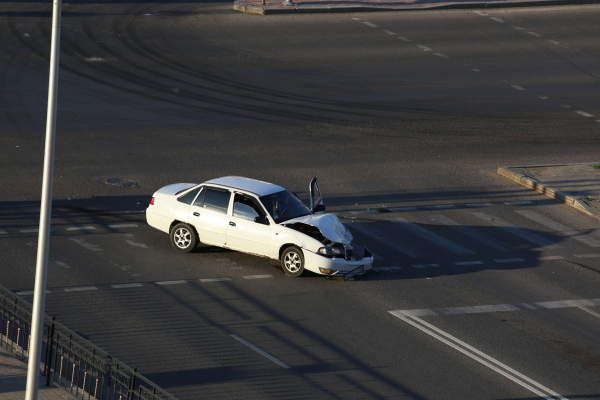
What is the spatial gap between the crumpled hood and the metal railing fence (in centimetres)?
551

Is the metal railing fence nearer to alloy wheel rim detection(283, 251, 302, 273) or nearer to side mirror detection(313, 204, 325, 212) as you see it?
alloy wheel rim detection(283, 251, 302, 273)

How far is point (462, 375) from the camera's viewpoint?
40.7 feet

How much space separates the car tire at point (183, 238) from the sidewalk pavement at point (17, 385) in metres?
5.63

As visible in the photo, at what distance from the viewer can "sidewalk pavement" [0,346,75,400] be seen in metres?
10.7

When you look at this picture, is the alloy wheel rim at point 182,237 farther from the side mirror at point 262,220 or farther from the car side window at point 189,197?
the side mirror at point 262,220

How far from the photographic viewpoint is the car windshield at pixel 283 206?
16.8 metres

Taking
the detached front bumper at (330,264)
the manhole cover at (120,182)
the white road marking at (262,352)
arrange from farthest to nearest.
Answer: the manhole cover at (120,182) → the detached front bumper at (330,264) → the white road marking at (262,352)

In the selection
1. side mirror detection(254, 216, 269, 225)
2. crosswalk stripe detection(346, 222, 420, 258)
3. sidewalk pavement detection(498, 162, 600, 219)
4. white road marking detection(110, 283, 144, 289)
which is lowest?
white road marking detection(110, 283, 144, 289)

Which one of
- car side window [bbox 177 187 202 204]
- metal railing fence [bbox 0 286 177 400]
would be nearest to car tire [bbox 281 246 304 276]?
car side window [bbox 177 187 202 204]

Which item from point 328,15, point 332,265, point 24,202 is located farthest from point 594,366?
point 328,15

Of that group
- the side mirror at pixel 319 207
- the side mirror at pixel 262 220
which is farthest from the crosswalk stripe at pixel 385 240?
the side mirror at pixel 262 220

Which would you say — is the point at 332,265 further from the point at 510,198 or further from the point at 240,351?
the point at 510,198

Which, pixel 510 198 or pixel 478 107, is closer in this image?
pixel 510 198

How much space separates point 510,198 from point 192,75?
45.2ft
